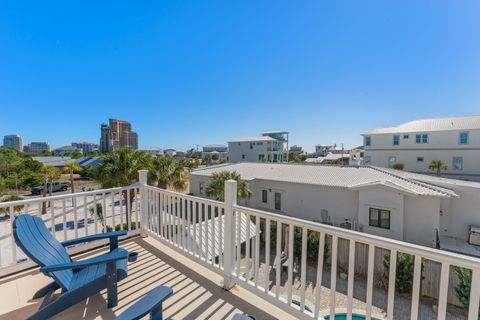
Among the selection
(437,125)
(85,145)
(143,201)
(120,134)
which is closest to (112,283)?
(143,201)

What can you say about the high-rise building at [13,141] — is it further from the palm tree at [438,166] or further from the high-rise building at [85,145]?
the palm tree at [438,166]

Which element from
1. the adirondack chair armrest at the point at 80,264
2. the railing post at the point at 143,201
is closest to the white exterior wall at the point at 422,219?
the railing post at the point at 143,201

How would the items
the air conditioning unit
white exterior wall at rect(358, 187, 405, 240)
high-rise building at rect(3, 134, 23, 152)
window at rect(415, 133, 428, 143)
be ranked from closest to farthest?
the air conditioning unit, white exterior wall at rect(358, 187, 405, 240), window at rect(415, 133, 428, 143), high-rise building at rect(3, 134, 23, 152)

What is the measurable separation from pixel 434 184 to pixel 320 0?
11358 mm

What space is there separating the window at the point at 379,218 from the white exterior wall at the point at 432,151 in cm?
1578

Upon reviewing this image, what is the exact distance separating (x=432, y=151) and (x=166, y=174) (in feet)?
83.1

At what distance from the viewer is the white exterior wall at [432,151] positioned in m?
19.7

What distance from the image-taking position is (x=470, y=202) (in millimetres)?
10742

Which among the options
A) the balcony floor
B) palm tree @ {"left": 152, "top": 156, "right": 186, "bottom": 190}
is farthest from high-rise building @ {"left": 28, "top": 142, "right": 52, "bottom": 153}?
the balcony floor

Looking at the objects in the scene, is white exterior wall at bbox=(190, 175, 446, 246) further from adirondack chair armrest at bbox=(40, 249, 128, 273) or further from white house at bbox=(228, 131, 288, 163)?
white house at bbox=(228, 131, 288, 163)

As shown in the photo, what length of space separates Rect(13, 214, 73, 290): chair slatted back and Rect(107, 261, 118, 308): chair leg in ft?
1.10

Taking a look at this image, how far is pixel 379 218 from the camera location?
1110 cm

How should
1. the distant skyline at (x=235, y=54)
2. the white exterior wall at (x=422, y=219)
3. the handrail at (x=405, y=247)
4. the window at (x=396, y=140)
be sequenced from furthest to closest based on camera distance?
the window at (x=396, y=140), the white exterior wall at (x=422, y=219), the distant skyline at (x=235, y=54), the handrail at (x=405, y=247)

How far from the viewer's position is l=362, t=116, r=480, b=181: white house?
1983cm
